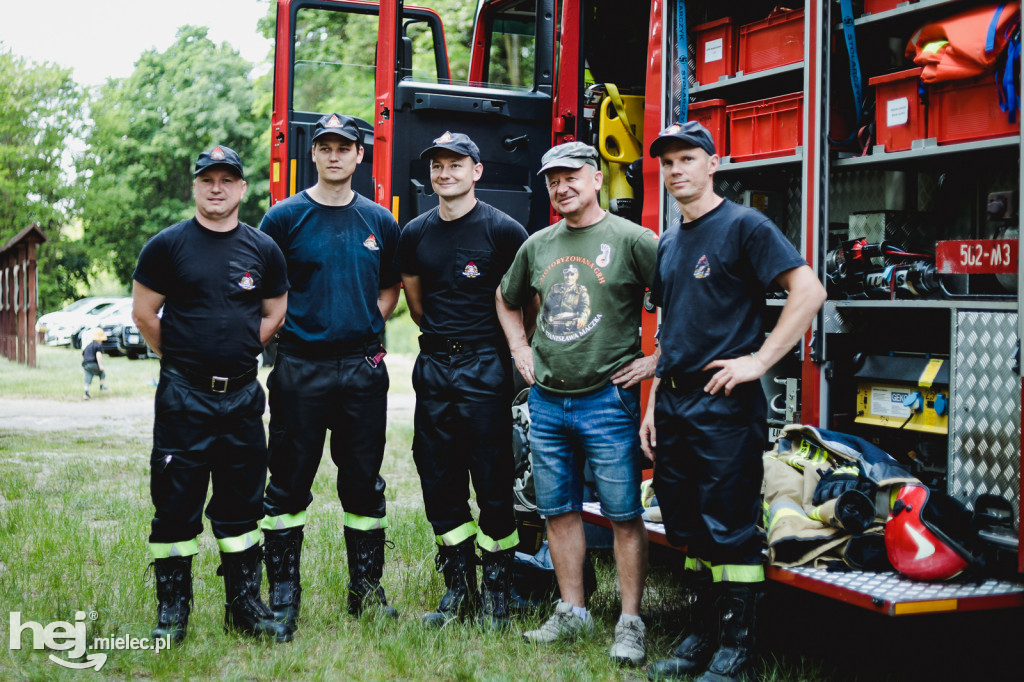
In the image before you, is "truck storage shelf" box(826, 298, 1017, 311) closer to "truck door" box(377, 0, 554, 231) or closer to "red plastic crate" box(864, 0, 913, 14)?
"red plastic crate" box(864, 0, 913, 14)

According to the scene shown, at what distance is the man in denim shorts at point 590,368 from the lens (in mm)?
4180

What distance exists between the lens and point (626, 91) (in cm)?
636

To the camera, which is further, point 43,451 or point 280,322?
point 43,451

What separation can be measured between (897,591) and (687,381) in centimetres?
102

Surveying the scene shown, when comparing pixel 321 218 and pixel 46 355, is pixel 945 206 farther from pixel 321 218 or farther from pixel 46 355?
pixel 46 355

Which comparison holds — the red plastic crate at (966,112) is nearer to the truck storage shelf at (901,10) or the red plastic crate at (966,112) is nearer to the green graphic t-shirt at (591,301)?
the truck storage shelf at (901,10)

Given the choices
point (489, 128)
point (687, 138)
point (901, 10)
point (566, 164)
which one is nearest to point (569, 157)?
point (566, 164)

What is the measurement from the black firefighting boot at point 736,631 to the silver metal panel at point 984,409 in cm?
89

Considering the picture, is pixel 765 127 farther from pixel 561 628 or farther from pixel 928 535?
pixel 561 628

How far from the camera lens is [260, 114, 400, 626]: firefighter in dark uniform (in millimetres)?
4512

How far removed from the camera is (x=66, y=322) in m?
29.4

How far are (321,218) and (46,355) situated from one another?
23.9 metres

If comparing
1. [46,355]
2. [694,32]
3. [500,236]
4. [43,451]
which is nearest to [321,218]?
[500,236]

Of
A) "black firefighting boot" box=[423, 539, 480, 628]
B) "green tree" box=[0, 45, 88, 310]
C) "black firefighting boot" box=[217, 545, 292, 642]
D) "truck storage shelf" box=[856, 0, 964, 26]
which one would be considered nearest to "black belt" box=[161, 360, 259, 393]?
"black firefighting boot" box=[217, 545, 292, 642]
